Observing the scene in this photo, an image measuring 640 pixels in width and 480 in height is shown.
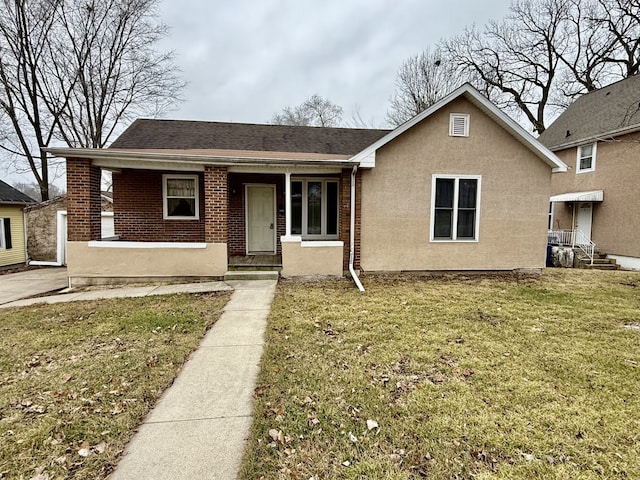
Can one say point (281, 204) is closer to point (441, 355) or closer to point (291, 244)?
point (291, 244)

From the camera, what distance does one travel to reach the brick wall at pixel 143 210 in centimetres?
991

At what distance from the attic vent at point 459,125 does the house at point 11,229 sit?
1706 centimetres

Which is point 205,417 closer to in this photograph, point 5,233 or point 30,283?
point 30,283

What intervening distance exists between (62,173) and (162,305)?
19.2 metres

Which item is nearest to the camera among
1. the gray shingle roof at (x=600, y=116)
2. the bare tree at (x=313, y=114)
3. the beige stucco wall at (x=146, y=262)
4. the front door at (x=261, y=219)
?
the beige stucco wall at (x=146, y=262)

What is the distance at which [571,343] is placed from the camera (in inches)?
178

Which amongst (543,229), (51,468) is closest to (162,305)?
(51,468)

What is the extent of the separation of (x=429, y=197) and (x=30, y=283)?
453 inches

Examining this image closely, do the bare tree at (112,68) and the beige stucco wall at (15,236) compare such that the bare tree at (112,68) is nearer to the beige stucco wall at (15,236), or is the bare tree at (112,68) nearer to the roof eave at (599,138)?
the beige stucco wall at (15,236)

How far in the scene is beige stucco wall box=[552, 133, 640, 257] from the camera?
1239 centimetres

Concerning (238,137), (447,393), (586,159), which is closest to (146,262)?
(238,137)

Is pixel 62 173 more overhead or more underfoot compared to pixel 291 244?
more overhead

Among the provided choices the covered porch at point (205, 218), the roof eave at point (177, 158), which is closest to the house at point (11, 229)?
the covered porch at point (205, 218)

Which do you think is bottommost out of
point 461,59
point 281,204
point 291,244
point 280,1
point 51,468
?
point 51,468
